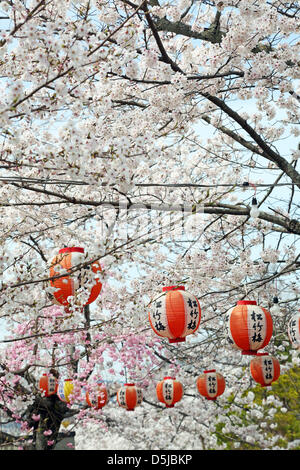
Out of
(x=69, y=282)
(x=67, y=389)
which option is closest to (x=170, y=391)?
(x=67, y=389)

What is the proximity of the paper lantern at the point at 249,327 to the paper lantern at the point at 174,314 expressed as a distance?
14.5 inches

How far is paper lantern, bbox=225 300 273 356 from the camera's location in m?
4.38

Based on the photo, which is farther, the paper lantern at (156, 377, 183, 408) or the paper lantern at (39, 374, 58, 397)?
the paper lantern at (39, 374, 58, 397)

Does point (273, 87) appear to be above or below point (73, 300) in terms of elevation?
above

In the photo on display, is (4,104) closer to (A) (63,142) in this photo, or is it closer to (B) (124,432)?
(A) (63,142)

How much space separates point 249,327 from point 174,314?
2.40 feet

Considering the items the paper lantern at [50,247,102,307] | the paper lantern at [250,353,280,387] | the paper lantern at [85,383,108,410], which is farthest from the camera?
the paper lantern at [85,383,108,410]

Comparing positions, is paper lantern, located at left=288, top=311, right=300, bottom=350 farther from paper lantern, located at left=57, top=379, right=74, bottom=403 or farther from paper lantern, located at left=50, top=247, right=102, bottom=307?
paper lantern, located at left=57, top=379, right=74, bottom=403

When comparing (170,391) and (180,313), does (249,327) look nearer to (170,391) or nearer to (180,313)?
(180,313)

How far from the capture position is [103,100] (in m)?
3.57

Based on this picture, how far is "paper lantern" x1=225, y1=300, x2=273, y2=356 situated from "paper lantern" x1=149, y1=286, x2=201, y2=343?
0.37 metres

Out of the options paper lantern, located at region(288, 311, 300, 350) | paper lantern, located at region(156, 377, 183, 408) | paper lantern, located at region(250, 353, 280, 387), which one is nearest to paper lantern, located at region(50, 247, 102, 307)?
paper lantern, located at region(288, 311, 300, 350)

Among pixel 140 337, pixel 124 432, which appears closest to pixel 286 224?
pixel 140 337

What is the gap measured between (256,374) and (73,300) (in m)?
3.54
